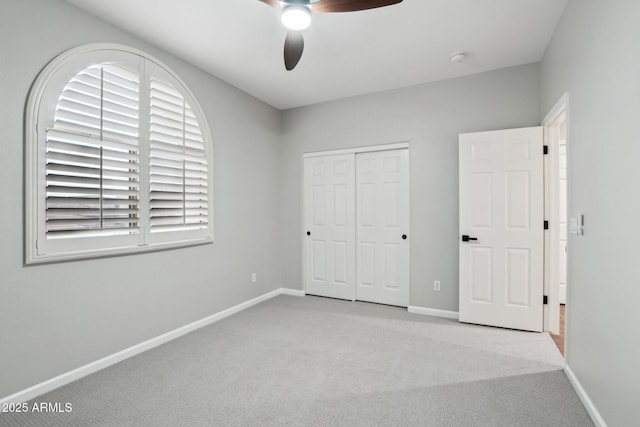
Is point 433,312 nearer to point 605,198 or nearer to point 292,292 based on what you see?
point 292,292

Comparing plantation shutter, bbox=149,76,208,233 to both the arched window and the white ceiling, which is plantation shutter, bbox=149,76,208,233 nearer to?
the arched window

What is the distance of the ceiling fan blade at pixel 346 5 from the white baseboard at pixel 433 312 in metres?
3.12

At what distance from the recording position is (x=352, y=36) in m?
2.60

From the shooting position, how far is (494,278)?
10.3ft

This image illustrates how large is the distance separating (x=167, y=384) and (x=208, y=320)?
1152 mm

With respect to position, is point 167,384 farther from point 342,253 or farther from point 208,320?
point 342,253

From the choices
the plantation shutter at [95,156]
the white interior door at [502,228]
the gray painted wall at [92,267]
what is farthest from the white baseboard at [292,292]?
the plantation shutter at [95,156]

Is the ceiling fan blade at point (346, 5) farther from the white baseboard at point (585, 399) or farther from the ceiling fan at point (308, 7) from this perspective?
the white baseboard at point (585, 399)

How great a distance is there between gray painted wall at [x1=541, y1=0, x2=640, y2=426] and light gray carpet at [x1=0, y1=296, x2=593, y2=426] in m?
0.40

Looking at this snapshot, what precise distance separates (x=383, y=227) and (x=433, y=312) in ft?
3.86

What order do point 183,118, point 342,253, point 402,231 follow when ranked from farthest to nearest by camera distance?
point 342,253
point 402,231
point 183,118

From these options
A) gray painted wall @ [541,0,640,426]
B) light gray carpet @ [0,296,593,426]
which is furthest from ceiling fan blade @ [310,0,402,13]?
light gray carpet @ [0,296,593,426]

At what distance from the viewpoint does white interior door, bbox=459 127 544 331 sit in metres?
2.97

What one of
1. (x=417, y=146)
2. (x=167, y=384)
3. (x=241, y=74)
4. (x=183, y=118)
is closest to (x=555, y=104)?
(x=417, y=146)
